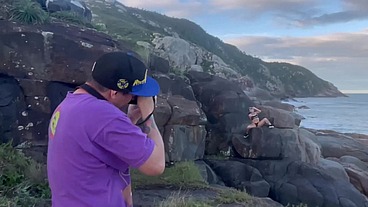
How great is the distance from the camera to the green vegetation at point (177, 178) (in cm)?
1007

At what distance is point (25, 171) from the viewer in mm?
8672

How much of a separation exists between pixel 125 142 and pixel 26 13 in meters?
8.73

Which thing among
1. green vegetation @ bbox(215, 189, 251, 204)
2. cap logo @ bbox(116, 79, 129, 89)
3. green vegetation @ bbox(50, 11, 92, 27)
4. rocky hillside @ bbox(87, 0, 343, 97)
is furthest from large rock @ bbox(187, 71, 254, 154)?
rocky hillside @ bbox(87, 0, 343, 97)

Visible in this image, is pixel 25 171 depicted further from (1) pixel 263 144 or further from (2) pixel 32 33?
(1) pixel 263 144

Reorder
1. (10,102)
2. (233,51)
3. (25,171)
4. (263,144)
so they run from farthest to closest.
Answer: (233,51) < (263,144) < (10,102) < (25,171)

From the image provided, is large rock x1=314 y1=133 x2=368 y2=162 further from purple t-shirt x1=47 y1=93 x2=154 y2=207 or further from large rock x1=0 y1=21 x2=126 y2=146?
purple t-shirt x1=47 y1=93 x2=154 y2=207

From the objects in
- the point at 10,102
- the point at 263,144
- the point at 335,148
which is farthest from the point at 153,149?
the point at 335,148

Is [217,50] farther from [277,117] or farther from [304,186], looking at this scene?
[304,186]

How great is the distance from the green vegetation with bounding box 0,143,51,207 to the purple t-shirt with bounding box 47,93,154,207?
12.4 feet

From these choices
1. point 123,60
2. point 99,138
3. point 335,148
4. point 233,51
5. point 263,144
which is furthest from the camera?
point 233,51

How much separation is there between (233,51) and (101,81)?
3810 inches

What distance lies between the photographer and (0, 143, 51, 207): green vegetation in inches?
272

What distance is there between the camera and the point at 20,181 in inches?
321

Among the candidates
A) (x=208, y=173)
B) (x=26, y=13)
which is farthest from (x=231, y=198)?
(x=26, y=13)
